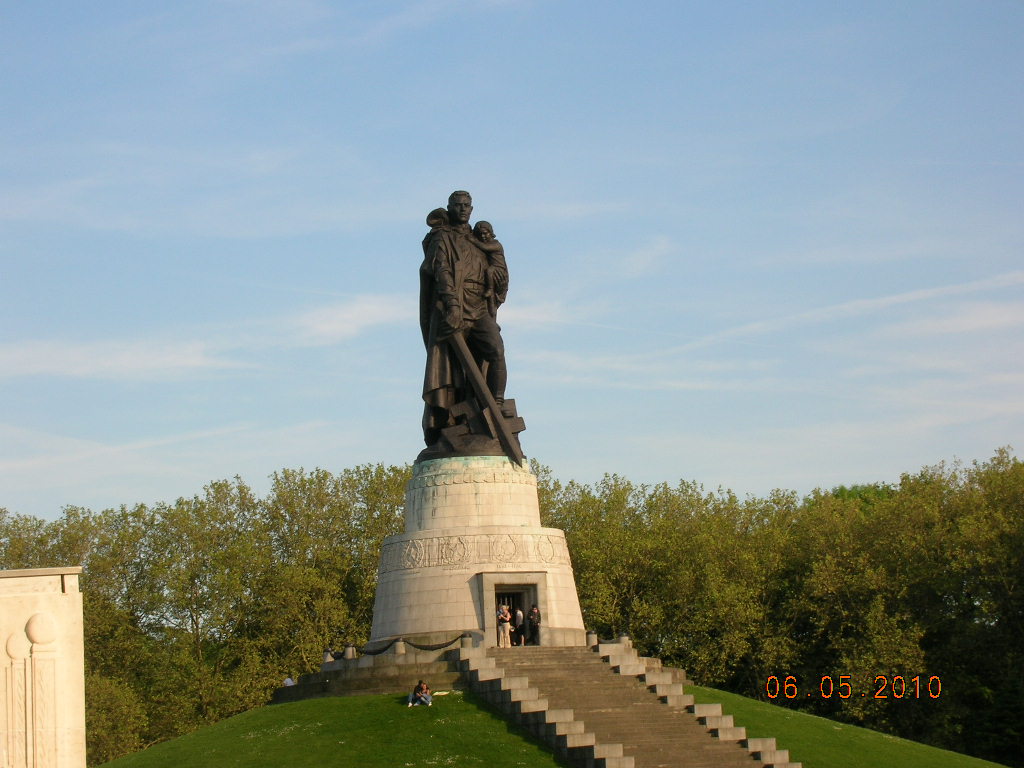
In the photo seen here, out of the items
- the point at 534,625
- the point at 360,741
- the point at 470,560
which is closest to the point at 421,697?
the point at 360,741

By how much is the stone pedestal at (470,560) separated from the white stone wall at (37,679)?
738 inches

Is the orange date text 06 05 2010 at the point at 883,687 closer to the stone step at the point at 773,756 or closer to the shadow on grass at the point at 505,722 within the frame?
the stone step at the point at 773,756

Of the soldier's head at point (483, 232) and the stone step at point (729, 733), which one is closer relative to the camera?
the stone step at point (729, 733)

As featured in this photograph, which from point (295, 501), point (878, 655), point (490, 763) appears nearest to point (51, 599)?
point (490, 763)

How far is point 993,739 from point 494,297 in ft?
77.8

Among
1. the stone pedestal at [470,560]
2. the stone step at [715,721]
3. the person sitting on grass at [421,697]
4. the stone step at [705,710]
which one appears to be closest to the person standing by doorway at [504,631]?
the stone pedestal at [470,560]

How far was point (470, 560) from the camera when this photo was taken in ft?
117

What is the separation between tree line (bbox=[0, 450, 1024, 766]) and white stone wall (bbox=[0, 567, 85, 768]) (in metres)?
32.6

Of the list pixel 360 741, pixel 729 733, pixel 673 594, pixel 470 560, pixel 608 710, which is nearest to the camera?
pixel 360 741

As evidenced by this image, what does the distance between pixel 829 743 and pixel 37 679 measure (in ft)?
70.2

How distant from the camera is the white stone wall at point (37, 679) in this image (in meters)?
16.5

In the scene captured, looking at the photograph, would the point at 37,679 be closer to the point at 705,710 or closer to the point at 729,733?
the point at 729,733

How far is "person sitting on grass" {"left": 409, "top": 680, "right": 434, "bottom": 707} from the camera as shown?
102 ft

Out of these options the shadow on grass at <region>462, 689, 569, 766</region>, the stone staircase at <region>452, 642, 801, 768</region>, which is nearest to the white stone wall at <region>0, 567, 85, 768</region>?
the stone staircase at <region>452, 642, 801, 768</region>
